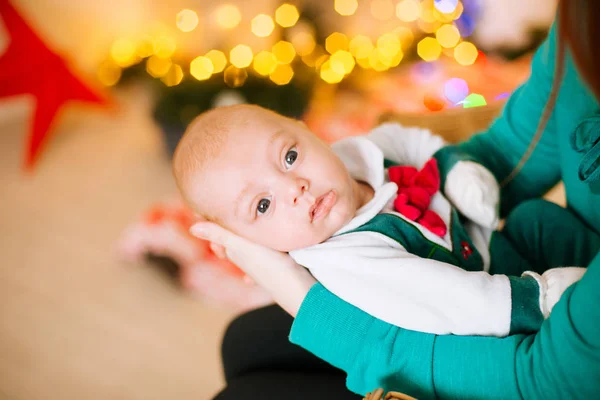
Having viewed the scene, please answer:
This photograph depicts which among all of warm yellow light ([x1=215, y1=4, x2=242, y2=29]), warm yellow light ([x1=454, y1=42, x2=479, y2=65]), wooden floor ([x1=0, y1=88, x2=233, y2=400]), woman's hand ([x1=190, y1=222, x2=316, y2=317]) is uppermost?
warm yellow light ([x1=215, y1=4, x2=242, y2=29])

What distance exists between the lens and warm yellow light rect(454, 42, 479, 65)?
2443 millimetres

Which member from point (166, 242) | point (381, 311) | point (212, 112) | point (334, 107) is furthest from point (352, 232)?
point (334, 107)

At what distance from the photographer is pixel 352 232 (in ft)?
2.90

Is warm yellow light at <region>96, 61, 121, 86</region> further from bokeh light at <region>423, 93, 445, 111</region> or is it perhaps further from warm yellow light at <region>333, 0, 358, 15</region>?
bokeh light at <region>423, 93, 445, 111</region>

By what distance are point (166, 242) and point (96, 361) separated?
17.3 inches

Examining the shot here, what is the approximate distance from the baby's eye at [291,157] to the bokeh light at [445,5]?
5.90ft

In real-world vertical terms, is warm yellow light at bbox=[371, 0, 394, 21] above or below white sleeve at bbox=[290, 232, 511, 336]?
above

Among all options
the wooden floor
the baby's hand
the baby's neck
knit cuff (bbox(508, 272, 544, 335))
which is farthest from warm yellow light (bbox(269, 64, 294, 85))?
knit cuff (bbox(508, 272, 544, 335))

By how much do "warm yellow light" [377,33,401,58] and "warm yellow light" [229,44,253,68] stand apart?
0.65 meters

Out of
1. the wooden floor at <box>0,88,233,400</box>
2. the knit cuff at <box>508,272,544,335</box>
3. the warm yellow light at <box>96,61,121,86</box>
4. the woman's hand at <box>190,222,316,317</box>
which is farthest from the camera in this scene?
the warm yellow light at <box>96,61,121,86</box>

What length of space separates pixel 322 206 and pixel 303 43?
168 centimetres

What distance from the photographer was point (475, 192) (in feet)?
3.01

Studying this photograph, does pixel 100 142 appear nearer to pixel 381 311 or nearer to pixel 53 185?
pixel 53 185

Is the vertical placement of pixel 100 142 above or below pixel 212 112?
below
